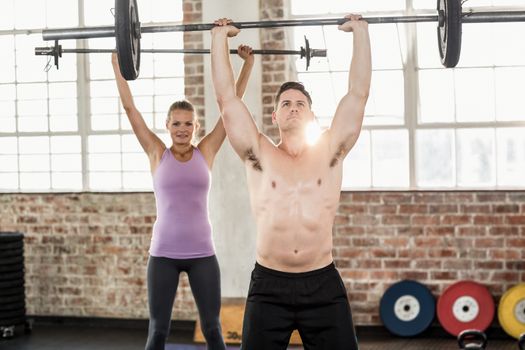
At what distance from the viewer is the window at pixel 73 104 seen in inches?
228

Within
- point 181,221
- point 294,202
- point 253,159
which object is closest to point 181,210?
point 181,221

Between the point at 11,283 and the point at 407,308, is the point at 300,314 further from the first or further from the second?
the point at 11,283

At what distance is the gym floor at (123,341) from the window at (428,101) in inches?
40.0

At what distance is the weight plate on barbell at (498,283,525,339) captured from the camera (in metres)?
5.01

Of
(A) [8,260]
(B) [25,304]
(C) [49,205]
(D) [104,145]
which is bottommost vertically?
(B) [25,304]

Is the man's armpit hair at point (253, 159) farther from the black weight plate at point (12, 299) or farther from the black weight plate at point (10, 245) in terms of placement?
the black weight plate at point (12, 299)

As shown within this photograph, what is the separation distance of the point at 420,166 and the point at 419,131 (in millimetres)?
235

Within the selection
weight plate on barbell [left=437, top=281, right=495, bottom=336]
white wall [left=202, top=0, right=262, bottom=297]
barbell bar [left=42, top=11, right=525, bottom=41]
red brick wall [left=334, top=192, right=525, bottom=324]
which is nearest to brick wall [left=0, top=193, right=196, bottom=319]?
white wall [left=202, top=0, right=262, bottom=297]

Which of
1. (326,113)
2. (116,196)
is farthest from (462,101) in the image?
(116,196)

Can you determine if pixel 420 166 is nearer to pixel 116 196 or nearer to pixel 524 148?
pixel 524 148

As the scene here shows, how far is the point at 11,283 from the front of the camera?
5477 mm

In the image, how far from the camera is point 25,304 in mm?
5793

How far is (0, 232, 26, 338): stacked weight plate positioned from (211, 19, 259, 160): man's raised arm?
3.04 metres

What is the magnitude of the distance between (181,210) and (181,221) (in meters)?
0.05
